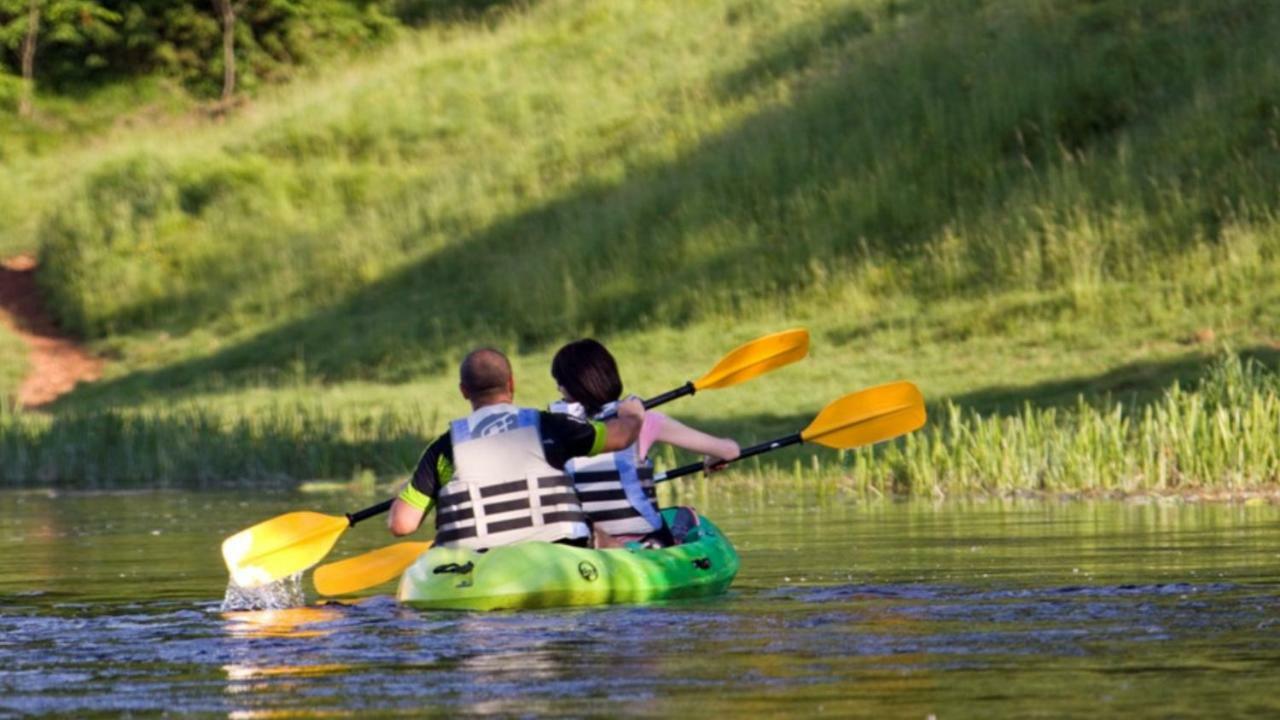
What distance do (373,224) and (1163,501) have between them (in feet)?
83.5

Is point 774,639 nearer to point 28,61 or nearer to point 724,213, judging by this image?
point 724,213

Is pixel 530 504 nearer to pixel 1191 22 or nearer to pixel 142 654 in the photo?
pixel 142 654

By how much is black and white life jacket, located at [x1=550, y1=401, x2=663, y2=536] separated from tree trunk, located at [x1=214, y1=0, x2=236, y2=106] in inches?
1834

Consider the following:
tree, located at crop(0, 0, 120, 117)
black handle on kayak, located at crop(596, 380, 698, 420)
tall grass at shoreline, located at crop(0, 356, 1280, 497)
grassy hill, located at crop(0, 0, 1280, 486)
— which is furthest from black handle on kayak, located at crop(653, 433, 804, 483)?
tree, located at crop(0, 0, 120, 117)

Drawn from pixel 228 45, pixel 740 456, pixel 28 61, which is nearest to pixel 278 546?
pixel 740 456

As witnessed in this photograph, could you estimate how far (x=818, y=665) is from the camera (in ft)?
30.2

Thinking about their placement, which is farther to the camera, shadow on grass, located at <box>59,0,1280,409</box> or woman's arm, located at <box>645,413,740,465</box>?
shadow on grass, located at <box>59,0,1280,409</box>

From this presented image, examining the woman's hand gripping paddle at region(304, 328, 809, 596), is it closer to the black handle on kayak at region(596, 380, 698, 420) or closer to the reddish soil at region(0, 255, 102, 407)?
the black handle on kayak at region(596, 380, 698, 420)

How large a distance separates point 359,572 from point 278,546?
445 mm

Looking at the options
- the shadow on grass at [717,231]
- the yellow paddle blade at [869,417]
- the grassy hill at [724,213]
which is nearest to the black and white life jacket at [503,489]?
the yellow paddle blade at [869,417]

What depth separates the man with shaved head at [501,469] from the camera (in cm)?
1176

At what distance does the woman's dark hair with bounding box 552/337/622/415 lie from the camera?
1242cm

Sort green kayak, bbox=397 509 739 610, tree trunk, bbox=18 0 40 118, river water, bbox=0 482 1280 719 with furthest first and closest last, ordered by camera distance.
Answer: tree trunk, bbox=18 0 40 118, green kayak, bbox=397 509 739 610, river water, bbox=0 482 1280 719

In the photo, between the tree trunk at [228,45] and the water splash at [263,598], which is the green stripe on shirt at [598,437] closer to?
the water splash at [263,598]
